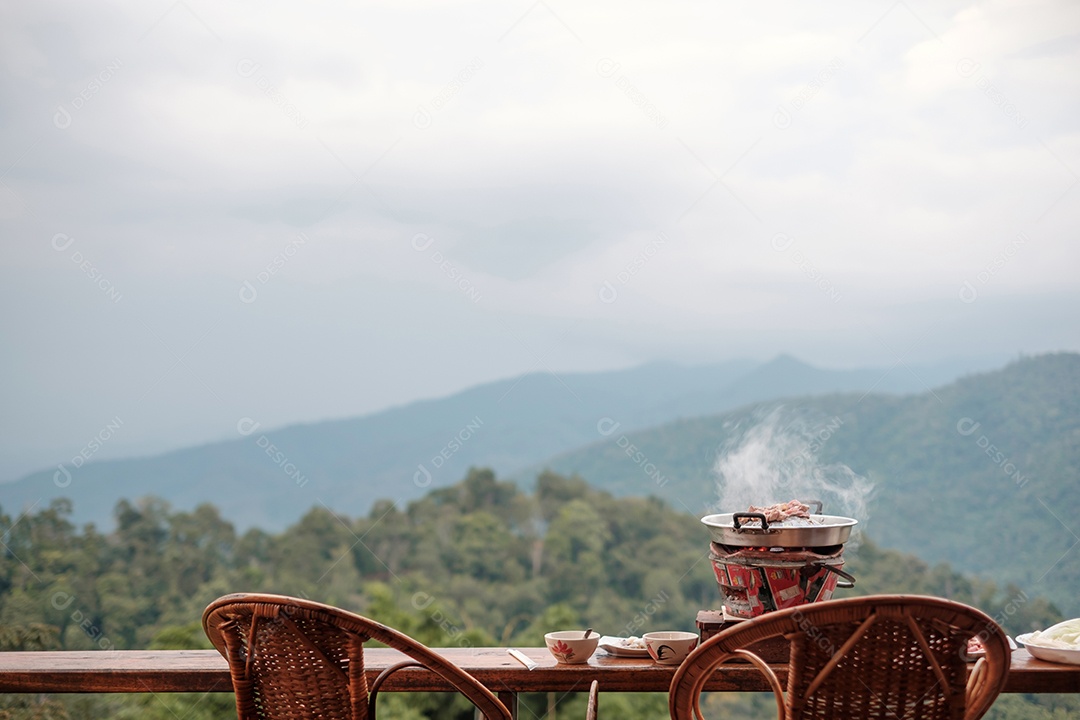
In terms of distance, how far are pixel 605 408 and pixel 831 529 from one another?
12398 millimetres

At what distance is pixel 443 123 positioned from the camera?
913 centimetres

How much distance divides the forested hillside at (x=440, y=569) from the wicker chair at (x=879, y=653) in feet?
14.7

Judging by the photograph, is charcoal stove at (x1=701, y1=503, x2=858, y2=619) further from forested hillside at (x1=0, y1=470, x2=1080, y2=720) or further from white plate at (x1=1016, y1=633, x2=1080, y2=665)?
forested hillside at (x1=0, y1=470, x2=1080, y2=720)

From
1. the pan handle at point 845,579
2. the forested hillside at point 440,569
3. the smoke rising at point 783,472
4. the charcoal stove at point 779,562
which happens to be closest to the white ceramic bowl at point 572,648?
the charcoal stove at point 779,562

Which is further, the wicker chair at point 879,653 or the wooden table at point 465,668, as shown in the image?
the wooden table at point 465,668

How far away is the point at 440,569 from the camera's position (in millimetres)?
10477

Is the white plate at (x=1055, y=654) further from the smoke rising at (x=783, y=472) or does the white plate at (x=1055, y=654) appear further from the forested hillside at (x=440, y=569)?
the forested hillside at (x=440, y=569)

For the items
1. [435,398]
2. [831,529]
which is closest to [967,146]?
[831,529]

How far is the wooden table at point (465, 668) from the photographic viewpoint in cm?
216

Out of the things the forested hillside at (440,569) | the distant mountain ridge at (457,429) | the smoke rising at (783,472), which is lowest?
the forested hillside at (440,569)

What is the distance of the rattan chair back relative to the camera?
5.26 feet

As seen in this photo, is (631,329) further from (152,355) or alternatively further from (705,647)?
(705,647)

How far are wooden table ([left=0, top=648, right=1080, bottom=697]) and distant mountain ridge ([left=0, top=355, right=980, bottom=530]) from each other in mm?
10443

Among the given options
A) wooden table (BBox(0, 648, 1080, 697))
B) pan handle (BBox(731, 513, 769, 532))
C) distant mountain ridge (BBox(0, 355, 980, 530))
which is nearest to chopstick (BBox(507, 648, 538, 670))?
wooden table (BBox(0, 648, 1080, 697))
